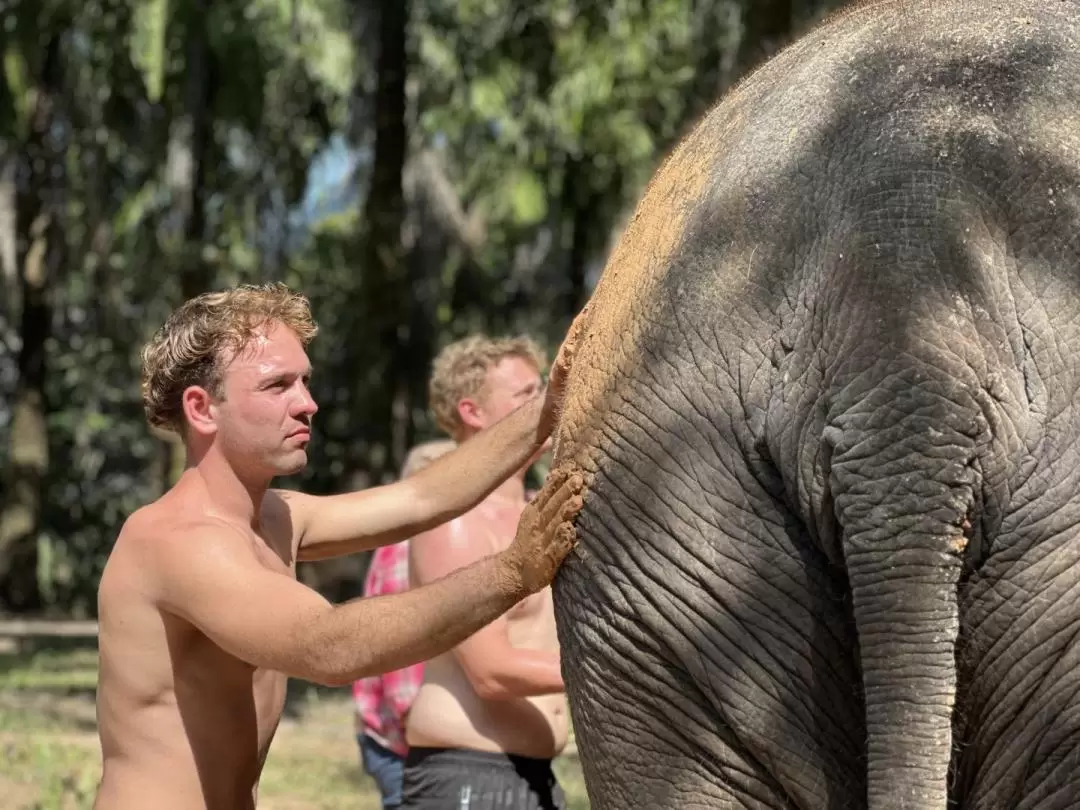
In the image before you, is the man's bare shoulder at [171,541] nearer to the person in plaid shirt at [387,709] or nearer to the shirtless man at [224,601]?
the shirtless man at [224,601]

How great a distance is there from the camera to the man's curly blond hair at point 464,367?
18.2 ft

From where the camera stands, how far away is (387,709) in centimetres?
626

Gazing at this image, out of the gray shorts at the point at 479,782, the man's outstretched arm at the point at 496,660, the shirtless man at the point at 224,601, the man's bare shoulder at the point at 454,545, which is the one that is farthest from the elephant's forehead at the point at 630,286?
the gray shorts at the point at 479,782

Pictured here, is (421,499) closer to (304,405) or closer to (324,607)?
(304,405)

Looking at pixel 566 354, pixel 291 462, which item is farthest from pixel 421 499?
pixel 566 354

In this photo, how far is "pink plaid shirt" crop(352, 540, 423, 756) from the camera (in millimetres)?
6027

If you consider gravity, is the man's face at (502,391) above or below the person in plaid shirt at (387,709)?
above

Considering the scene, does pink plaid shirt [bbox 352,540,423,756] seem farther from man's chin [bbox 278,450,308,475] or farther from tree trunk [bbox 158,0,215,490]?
tree trunk [bbox 158,0,215,490]

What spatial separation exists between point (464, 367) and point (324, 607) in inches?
84.5

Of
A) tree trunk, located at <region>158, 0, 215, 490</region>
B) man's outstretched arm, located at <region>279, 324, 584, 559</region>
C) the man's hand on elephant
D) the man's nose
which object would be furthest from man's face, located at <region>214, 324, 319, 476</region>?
tree trunk, located at <region>158, 0, 215, 490</region>

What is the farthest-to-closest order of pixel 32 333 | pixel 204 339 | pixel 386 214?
pixel 32 333
pixel 386 214
pixel 204 339

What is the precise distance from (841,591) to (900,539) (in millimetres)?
248

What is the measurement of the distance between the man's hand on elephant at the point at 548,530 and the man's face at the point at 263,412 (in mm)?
911

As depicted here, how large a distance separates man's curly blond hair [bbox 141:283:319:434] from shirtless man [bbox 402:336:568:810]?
3.66 feet
